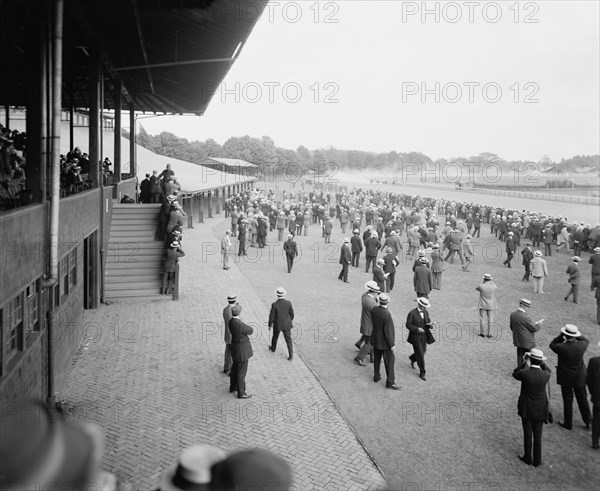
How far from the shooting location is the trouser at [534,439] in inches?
270

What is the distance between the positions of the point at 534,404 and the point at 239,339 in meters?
4.36

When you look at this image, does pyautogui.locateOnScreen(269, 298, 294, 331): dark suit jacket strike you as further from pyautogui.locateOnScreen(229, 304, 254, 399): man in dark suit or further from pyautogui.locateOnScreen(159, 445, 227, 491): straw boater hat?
pyautogui.locateOnScreen(159, 445, 227, 491): straw boater hat

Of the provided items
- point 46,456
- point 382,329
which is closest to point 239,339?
point 382,329

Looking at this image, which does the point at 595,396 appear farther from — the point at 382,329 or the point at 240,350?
the point at 240,350

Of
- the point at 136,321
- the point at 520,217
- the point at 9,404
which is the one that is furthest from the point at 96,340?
the point at 520,217

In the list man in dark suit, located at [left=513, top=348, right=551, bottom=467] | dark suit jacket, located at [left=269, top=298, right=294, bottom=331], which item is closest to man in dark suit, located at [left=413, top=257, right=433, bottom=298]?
dark suit jacket, located at [left=269, top=298, right=294, bottom=331]

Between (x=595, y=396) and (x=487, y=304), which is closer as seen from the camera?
(x=595, y=396)

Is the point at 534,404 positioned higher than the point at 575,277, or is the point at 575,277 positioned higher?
the point at 575,277

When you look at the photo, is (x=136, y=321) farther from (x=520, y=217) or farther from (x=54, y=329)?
(x=520, y=217)

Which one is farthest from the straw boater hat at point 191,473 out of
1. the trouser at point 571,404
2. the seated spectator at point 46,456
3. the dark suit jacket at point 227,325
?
the trouser at point 571,404

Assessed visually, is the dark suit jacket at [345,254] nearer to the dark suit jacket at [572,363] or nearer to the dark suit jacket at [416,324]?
the dark suit jacket at [416,324]

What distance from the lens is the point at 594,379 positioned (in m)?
7.39

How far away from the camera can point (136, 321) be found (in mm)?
13070

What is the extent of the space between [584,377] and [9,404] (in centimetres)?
775
